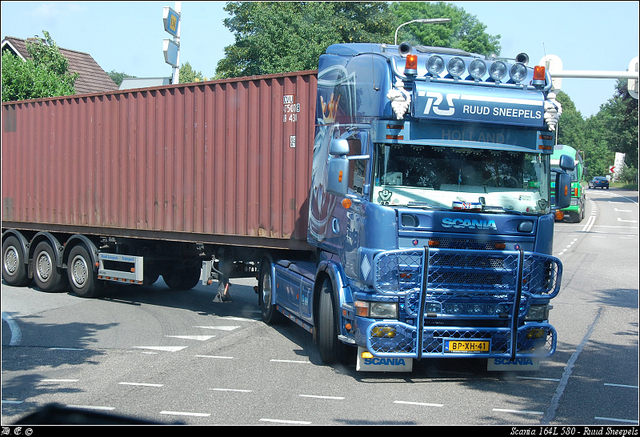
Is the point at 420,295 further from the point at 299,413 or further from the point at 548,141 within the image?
the point at 548,141

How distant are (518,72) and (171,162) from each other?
6365 millimetres

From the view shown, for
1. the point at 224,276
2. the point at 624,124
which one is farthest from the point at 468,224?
the point at 624,124

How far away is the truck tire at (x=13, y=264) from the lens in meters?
14.9

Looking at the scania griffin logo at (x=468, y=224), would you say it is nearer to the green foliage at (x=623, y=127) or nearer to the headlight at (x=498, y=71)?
the headlight at (x=498, y=71)

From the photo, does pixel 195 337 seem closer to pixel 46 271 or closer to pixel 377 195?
pixel 377 195

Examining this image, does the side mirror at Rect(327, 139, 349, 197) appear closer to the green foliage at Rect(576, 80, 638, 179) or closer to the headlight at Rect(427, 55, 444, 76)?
the headlight at Rect(427, 55, 444, 76)

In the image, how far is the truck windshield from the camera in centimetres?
720

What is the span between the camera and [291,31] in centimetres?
3145

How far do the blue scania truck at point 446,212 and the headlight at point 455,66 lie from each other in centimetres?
1

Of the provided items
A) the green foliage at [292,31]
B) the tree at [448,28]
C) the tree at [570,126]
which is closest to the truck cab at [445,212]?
the green foliage at [292,31]

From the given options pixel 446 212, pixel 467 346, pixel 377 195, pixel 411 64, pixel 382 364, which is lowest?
pixel 382 364

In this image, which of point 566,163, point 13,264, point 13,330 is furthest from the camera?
point 13,264
